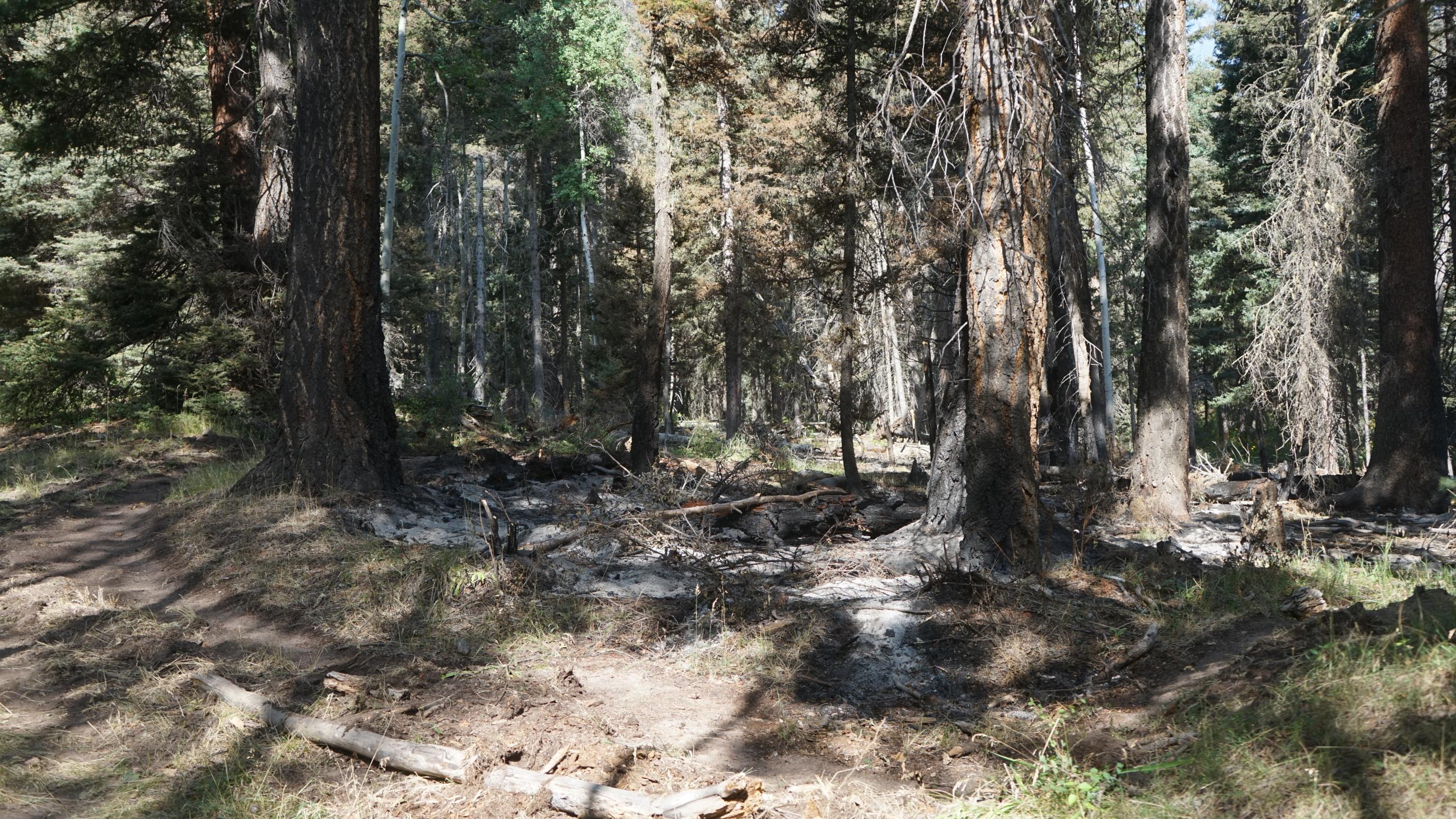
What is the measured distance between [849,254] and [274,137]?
8.42 meters

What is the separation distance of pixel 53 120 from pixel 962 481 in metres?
13.4

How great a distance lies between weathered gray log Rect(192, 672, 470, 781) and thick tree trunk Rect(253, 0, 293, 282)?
834 cm

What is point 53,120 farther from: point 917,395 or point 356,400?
point 917,395

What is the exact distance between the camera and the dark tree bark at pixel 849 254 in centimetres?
1376

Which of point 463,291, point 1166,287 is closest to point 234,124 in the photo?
point 1166,287

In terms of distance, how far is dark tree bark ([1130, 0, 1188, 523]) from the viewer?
9.80 meters

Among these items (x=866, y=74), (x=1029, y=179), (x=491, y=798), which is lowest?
(x=491, y=798)

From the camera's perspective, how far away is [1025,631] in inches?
207

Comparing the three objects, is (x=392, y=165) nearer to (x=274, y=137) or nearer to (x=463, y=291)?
(x=274, y=137)

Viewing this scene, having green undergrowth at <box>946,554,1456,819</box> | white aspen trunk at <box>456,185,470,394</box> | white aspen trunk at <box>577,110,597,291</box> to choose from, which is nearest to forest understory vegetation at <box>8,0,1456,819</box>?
green undergrowth at <box>946,554,1456,819</box>

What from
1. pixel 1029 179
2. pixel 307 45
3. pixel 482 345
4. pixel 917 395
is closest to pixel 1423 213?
pixel 1029 179

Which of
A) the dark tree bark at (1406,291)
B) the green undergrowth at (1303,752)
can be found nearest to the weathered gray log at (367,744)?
the green undergrowth at (1303,752)

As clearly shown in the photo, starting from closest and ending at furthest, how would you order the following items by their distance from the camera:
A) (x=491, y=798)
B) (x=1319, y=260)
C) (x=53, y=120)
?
(x=491, y=798)
(x=53, y=120)
(x=1319, y=260)

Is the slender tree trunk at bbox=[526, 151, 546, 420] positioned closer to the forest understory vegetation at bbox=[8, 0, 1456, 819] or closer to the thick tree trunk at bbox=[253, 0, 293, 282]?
the forest understory vegetation at bbox=[8, 0, 1456, 819]
